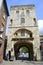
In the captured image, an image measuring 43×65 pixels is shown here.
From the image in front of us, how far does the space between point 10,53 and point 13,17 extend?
9803 mm

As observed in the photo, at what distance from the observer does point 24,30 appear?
101 feet

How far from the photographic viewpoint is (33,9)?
3256 centimetres

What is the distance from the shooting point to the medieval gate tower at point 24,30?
28.8 meters

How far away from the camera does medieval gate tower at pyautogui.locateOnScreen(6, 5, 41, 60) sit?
28.8 m

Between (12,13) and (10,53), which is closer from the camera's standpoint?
(10,53)

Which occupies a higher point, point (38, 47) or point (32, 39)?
point (32, 39)

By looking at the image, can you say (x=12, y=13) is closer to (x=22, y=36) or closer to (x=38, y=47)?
(x=22, y=36)

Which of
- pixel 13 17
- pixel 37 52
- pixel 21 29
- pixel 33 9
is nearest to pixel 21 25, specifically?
pixel 21 29

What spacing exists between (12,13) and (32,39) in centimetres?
931

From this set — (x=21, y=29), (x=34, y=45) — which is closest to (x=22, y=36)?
(x=21, y=29)

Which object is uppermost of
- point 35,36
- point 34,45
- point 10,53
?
point 35,36

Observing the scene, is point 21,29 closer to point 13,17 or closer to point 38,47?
point 13,17

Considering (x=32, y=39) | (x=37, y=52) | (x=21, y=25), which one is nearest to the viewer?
(x=37, y=52)

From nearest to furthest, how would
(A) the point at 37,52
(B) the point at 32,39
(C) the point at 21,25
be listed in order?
(A) the point at 37,52, (B) the point at 32,39, (C) the point at 21,25
